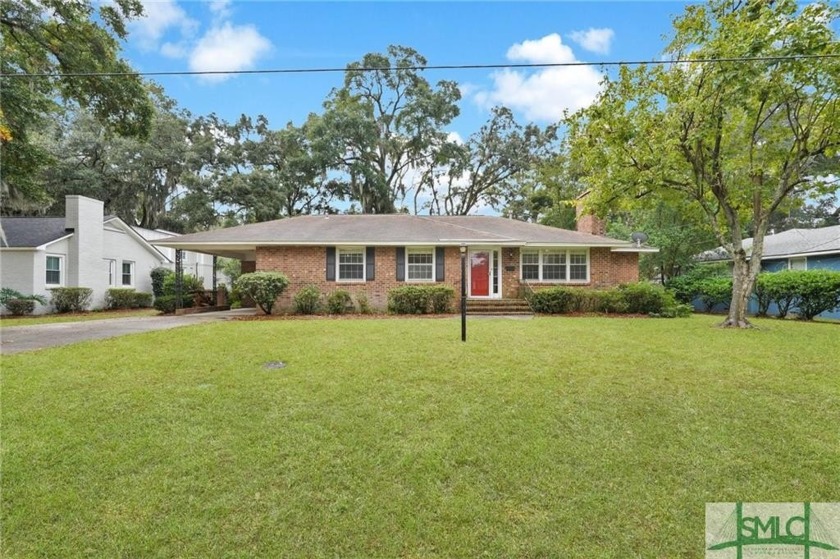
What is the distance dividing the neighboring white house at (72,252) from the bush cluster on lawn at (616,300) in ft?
56.0

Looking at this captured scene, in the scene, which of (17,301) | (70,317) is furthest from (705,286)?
(17,301)

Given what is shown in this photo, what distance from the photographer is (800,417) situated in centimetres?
422

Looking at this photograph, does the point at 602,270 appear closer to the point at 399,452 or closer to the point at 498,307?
the point at 498,307

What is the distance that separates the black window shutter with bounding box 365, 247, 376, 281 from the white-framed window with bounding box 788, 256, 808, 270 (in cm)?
1853

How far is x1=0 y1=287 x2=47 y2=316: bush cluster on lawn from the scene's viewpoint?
49.9 feet

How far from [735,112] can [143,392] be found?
1375 centimetres

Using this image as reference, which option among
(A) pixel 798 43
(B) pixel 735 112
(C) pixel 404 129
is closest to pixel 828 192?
(B) pixel 735 112

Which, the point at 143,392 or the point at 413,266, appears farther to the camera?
the point at 413,266

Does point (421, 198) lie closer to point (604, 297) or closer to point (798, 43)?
point (604, 297)

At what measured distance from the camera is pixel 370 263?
47.3 ft

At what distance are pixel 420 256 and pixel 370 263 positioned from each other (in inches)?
73.4

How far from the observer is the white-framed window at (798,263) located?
1730cm

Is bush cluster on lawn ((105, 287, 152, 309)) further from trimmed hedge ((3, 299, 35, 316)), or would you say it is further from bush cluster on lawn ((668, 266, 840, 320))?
bush cluster on lawn ((668, 266, 840, 320))

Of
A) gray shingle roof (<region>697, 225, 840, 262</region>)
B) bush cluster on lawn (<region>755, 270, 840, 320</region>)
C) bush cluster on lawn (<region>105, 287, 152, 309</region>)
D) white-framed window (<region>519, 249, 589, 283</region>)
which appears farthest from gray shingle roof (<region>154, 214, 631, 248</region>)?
gray shingle roof (<region>697, 225, 840, 262</region>)
